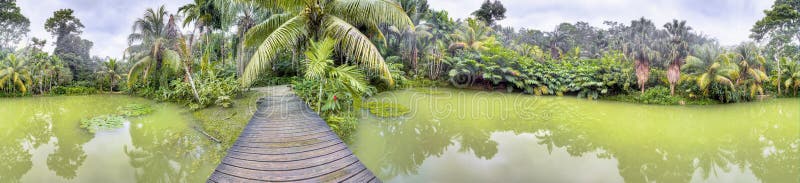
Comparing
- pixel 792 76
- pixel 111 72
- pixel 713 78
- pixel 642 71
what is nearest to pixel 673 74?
pixel 642 71

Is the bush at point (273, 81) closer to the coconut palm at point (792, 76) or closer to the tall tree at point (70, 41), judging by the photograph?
the tall tree at point (70, 41)

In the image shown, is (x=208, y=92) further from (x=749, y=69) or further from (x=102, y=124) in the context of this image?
(x=749, y=69)

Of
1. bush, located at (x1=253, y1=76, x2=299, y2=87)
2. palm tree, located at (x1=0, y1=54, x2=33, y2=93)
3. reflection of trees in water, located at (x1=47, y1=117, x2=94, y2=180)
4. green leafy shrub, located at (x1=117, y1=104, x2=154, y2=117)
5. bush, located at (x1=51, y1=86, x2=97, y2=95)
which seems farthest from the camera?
bush, located at (x1=51, y1=86, x2=97, y2=95)

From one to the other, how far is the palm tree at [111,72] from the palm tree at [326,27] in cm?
1170

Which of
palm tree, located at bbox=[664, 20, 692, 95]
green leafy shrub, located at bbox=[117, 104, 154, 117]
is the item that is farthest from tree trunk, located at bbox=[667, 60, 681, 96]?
green leafy shrub, located at bbox=[117, 104, 154, 117]

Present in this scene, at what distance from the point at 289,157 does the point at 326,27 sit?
453 centimetres

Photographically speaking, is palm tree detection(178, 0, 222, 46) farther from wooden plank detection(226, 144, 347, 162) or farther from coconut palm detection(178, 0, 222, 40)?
wooden plank detection(226, 144, 347, 162)

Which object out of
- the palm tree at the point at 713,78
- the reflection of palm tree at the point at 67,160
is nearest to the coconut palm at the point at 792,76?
the palm tree at the point at 713,78

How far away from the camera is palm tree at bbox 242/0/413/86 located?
6.04 metres

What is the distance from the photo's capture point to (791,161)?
3.94 metres

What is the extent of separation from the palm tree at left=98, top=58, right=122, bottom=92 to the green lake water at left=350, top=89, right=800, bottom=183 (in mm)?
14733

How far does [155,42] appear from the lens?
1112 centimetres

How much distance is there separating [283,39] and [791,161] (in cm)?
815

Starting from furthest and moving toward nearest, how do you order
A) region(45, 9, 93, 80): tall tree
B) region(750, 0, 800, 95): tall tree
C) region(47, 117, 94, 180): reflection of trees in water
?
region(750, 0, 800, 95): tall tree → region(45, 9, 93, 80): tall tree → region(47, 117, 94, 180): reflection of trees in water
